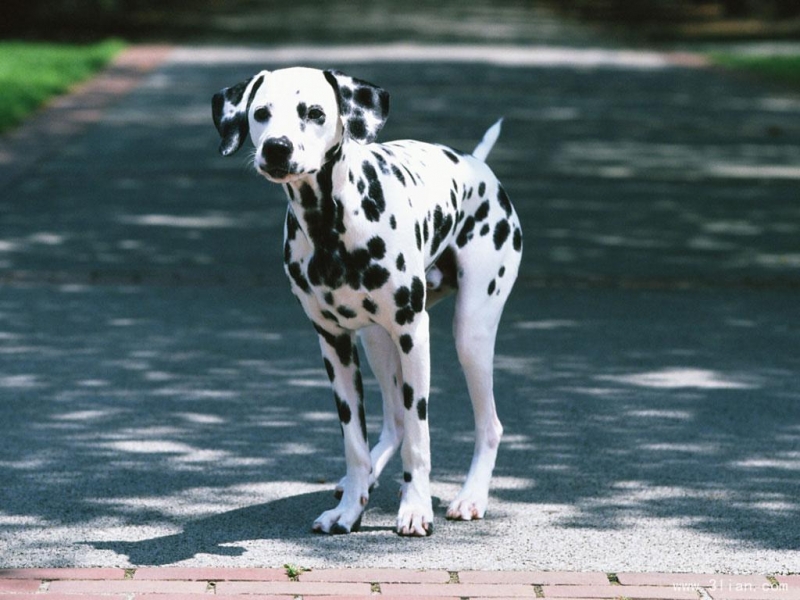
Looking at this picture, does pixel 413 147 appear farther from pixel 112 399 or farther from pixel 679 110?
pixel 679 110

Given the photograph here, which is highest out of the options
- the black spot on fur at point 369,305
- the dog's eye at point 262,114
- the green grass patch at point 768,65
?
the dog's eye at point 262,114

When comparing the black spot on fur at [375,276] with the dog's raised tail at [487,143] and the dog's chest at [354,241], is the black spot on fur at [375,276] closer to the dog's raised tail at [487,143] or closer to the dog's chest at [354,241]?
the dog's chest at [354,241]

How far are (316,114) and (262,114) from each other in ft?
0.56

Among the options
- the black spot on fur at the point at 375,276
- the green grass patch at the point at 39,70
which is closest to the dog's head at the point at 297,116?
the black spot on fur at the point at 375,276

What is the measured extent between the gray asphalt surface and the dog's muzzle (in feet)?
4.27

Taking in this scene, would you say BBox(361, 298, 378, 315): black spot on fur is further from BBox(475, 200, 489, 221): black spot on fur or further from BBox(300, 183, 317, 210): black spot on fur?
BBox(475, 200, 489, 221): black spot on fur

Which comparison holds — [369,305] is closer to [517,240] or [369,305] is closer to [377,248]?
[377,248]

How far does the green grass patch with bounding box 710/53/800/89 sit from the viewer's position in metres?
24.1

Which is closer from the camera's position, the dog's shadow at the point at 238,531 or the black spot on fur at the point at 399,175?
the dog's shadow at the point at 238,531

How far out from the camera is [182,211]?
41.9 feet

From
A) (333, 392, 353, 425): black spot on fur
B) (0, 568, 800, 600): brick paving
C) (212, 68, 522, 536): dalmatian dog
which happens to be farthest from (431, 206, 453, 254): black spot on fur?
(0, 568, 800, 600): brick paving

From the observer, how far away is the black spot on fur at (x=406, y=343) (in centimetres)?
524

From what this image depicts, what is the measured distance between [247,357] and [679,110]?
13252 millimetres

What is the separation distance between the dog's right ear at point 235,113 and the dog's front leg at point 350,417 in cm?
79
